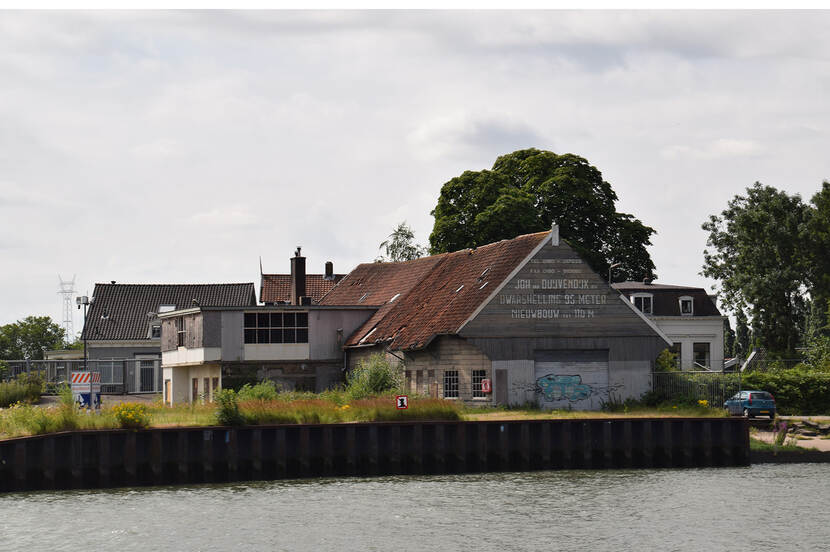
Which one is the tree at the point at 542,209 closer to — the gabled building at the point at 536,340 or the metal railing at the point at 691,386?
the gabled building at the point at 536,340

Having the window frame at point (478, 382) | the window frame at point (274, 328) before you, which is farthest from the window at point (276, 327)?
the window frame at point (478, 382)

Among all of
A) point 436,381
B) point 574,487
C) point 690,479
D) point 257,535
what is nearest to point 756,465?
point 690,479

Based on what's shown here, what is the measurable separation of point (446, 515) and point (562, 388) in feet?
63.7

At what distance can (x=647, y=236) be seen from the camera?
8069cm

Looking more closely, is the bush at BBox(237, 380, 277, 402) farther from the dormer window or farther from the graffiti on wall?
the dormer window

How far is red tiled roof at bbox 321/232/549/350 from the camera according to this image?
5438 centimetres

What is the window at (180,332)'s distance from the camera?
210ft

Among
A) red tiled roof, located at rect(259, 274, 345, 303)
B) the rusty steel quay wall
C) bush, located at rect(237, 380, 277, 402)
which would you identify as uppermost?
red tiled roof, located at rect(259, 274, 345, 303)

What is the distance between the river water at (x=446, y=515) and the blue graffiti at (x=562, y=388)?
971 centimetres

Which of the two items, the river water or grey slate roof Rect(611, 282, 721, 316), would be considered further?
grey slate roof Rect(611, 282, 721, 316)

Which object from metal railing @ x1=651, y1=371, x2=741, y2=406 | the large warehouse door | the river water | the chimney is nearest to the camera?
the river water

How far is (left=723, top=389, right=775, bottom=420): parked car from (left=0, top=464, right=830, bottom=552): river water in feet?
36.3

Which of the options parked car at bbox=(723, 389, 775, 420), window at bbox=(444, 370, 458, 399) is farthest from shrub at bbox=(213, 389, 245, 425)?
parked car at bbox=(723, 389, 775, 420)

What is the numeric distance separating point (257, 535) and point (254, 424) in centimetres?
1176
